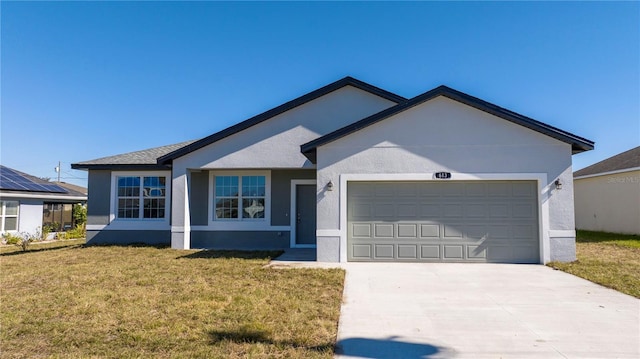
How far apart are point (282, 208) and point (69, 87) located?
13.0 metres

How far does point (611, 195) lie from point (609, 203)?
483 mm

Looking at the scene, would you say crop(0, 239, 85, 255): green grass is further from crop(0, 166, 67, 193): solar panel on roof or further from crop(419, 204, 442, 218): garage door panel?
crop(419, 204, 442, 218): garage door panel

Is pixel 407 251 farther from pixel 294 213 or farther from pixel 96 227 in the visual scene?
pixel 96 227

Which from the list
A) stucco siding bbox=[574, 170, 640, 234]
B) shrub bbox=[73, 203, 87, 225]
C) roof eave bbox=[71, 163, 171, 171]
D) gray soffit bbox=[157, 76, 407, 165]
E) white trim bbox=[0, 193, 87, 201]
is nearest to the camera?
gray soffit bbox=[157, 76, 407, 165]

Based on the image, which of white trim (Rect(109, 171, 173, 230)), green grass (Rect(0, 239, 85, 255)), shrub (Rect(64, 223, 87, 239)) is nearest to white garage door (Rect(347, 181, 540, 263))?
white trim (Rect(109, 171, 173, 230))

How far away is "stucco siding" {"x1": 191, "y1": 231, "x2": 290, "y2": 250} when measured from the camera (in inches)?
497

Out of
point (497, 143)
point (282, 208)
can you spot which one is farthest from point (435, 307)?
point (282, 208)

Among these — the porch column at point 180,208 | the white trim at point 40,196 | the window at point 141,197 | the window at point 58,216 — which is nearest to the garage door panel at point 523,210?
the porch column at point 180,208

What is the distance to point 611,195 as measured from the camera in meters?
18.5

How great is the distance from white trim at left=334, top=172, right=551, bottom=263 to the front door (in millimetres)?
3206

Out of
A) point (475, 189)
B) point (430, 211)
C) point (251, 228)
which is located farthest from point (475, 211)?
point (251, 228)

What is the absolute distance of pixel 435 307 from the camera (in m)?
5.61

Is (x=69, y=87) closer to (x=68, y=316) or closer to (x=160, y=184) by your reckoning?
(x=160, y=184)

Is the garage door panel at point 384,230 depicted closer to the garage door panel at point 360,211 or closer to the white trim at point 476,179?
the garage door panel at point 360,211
